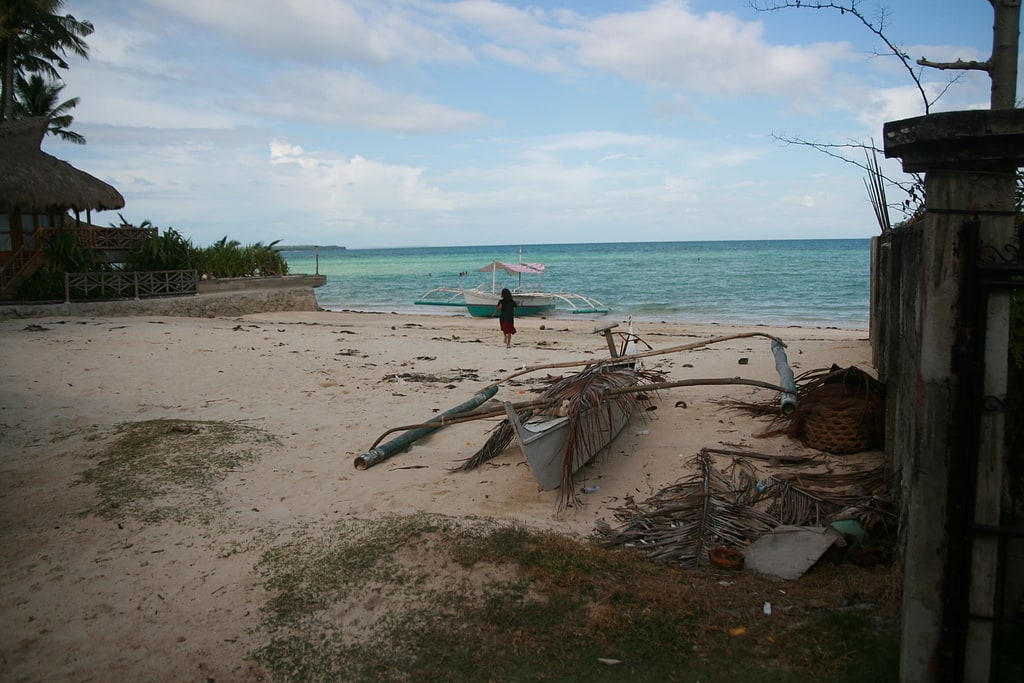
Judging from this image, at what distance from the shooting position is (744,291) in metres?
37.2

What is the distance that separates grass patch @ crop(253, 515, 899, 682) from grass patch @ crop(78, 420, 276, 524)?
152 centimetres

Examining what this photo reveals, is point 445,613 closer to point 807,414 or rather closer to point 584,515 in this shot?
point 584,515

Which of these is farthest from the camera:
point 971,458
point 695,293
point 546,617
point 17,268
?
point 695,293

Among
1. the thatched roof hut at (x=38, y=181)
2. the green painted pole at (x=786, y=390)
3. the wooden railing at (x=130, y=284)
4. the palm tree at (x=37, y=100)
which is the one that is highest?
the palm tree at (x=37, y=100)

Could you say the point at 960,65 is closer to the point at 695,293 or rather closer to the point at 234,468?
the point at 234,468

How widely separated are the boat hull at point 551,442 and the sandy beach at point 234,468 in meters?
0.20

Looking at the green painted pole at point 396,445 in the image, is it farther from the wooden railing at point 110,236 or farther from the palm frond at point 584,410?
the wooden railing at point 110,236

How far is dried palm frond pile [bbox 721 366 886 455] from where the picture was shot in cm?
612

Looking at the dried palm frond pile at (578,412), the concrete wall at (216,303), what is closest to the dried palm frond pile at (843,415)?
the dried palm frond pile at (578,412)

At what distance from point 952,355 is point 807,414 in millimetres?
3738

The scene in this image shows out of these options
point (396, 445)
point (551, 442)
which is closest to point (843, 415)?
point (551, 442)

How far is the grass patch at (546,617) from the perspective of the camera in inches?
138

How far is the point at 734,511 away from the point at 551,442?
1549mm

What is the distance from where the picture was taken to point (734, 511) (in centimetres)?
512
